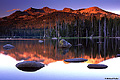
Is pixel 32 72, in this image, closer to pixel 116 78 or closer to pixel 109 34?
pixel 116 78

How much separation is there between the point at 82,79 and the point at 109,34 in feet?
308

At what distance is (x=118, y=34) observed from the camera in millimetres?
99875

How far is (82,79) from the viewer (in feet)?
34.9

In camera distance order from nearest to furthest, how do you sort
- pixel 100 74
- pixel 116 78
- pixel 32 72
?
pixel 116 78
pixel 100 74
pixel 32 72

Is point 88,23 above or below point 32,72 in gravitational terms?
above

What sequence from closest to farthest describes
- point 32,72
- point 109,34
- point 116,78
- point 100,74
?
point 116,78
point 100,74
point 32,72
point 109,34

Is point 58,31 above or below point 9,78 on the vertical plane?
above

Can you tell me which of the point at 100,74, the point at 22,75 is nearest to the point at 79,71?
the point at 100,74

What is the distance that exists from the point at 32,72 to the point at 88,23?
311ft

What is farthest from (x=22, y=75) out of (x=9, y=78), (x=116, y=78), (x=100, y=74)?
(x=116, y=78)

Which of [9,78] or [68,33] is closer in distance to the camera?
[9,78]

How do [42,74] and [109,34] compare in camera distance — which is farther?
[109,34]

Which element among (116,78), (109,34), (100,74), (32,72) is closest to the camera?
(116,78)

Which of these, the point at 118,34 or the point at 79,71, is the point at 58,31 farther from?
the point at 79,71
